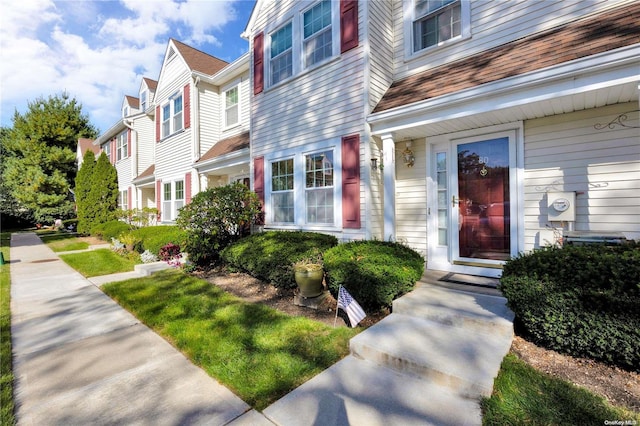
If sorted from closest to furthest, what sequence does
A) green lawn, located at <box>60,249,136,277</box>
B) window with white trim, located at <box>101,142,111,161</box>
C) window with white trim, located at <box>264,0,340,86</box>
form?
window with white trim, located at <box>264,0,340,86</box> < green lawn, located at <box>60,249,136,277</box> < window with white trim, located at <box>101,142,111,161</box>

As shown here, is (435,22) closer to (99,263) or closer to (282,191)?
(282,191)

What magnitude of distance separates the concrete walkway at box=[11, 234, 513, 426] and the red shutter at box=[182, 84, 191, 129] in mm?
8431

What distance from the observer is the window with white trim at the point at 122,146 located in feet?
55.4

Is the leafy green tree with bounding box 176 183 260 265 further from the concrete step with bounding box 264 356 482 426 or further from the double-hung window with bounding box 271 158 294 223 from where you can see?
the concrete step with bounding box 264 356 482 426

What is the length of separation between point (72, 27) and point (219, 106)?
448cm

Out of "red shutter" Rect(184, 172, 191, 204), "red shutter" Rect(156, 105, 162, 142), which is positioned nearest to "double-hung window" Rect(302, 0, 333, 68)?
"red shutter" Rect(184, 172, 191, 204)

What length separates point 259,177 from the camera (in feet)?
25.5

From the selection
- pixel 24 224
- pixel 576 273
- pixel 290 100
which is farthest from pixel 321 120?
pixel 24 224

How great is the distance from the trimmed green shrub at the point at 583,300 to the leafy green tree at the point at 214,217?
5825 mm

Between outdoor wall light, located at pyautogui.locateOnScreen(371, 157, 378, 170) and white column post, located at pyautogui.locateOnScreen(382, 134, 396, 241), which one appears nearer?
white column post, located at pyautogui.locateOnScreen(382, 134, 396, 241)

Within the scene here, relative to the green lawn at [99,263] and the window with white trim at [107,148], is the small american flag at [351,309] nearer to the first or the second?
the green lawn at [99,263]

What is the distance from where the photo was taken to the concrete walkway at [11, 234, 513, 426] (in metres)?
2.25

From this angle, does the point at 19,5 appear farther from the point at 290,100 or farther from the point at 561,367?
the point at 561,367

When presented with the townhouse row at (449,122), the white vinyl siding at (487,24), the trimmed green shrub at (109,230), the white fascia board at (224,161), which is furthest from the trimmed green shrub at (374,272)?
the trimmed green shrub at (109,230)
